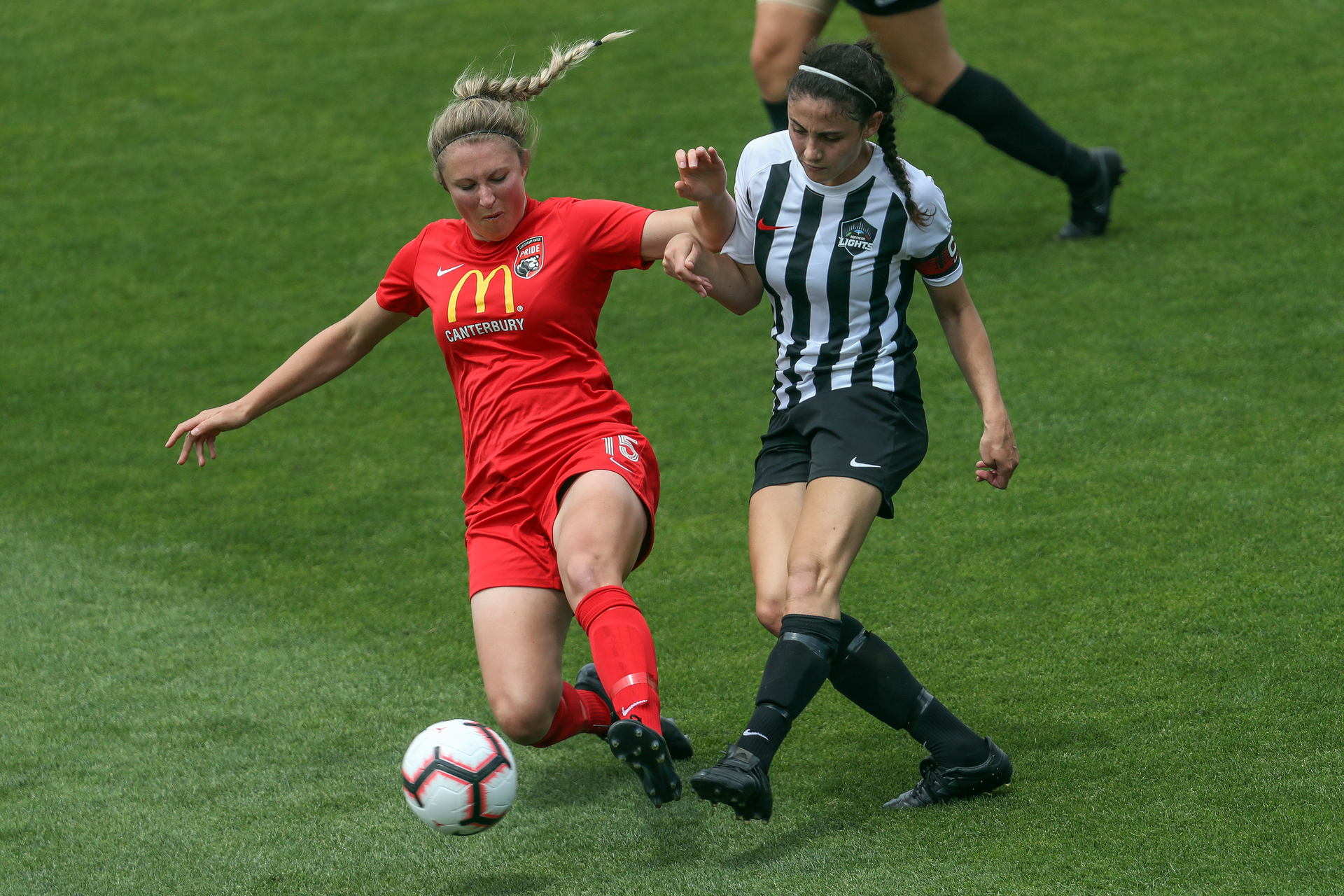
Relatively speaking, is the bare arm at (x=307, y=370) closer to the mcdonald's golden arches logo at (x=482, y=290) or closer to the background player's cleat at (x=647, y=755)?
the mcdonald's golden arches logo at (x=482, y=290)

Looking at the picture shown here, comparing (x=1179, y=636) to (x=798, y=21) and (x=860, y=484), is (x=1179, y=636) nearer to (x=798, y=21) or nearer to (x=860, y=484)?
(x=860, y=484)

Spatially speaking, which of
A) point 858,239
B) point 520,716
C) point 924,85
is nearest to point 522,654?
point 520,716

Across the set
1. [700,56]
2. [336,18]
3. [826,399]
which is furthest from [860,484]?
[336,18]

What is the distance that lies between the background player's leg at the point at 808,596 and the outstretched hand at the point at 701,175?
2.58 feet

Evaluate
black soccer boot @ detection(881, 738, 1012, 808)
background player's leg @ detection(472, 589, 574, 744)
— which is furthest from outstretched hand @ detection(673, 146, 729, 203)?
black soccer boot @ detection(881, 738, 1012, 808)

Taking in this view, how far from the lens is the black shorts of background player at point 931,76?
670 cm

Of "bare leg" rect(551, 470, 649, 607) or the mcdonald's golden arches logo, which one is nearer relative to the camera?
"bare leg" rect(551, 470, 649, 607)

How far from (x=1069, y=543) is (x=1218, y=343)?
6.38 ft

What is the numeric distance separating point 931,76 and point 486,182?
3.80 meters

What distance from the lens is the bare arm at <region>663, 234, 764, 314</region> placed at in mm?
3465

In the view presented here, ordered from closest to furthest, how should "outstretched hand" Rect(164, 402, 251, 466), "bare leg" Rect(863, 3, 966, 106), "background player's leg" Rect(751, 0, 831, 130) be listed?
"outstretched hand" Rect(164, 402, 251, 466) → "background player's leg" Rect(751, 0, 831, 130) → "bare leg" Rect(863, 3, 966, 106)

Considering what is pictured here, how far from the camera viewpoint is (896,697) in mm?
3561

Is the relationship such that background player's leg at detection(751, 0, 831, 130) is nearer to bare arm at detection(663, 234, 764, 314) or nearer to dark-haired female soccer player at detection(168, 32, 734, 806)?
dark-haired female soccer player at detection(168, 32, 734, 806)

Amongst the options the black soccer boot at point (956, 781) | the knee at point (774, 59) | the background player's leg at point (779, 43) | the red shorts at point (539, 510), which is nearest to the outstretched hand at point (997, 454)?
the black soccer boot at point (956, 781)
